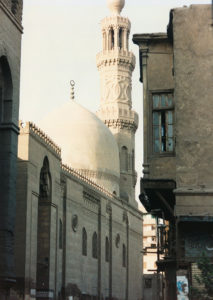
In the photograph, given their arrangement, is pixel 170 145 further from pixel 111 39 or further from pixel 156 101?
pixel 111 39

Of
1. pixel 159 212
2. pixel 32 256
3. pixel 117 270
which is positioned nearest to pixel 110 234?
pixel 117 270

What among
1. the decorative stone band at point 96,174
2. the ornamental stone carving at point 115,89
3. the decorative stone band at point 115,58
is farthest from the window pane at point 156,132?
the decorative stone band at point 115,58

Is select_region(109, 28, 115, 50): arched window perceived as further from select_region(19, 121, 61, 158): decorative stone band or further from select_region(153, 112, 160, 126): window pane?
select_region(153, 112, 160, 126): window pane

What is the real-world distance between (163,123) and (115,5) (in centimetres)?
3353

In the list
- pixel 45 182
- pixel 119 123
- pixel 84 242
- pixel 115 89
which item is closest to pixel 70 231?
pixel 84 242

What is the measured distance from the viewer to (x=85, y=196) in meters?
35.5

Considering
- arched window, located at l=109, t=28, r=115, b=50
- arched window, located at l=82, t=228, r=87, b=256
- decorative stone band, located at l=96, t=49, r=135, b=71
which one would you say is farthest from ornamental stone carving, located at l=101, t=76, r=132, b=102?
arched window, located at l=82, t=228, r=87, b=256

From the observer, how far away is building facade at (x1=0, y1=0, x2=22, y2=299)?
19.6m

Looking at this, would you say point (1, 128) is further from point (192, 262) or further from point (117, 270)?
point (117, 270)

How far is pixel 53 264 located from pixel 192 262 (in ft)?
39.8

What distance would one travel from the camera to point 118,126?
159ft

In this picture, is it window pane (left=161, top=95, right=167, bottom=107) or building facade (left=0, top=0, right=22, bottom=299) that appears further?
building facade (left=0, top=0, right=22, bottom=299)

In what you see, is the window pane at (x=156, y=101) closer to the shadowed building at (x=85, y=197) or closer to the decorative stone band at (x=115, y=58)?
the shadowed building at (x=85, y=197)

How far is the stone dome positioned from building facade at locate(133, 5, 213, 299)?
22988 millimetres
